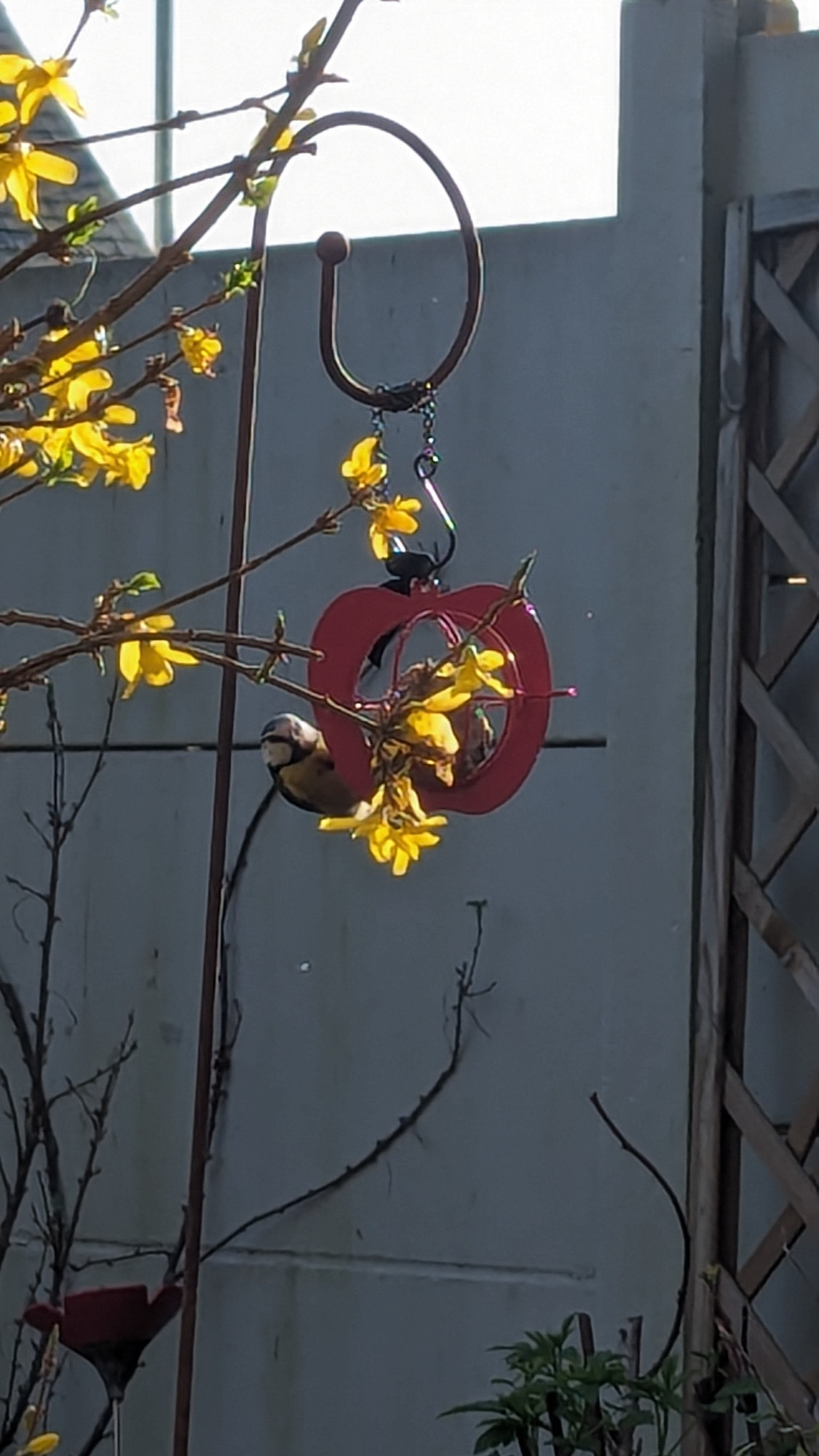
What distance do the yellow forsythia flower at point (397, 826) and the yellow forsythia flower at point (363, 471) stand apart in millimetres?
199

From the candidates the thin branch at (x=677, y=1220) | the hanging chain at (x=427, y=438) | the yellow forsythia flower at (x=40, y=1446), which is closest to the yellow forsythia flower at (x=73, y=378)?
the hanging chain at (x=427, y=438)

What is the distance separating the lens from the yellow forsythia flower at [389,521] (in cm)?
125

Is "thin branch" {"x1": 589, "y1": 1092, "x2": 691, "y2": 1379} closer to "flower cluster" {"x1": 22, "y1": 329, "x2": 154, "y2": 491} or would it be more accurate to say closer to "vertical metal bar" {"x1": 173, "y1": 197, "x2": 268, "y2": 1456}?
"vertical metal bar" {"x1": 173, "y1": 197, "x2": 268, "y2": 1456}

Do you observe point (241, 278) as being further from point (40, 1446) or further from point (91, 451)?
point (40, 1446)

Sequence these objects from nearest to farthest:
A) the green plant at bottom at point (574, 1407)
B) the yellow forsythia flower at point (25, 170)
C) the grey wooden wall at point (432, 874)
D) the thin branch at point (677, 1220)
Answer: the yellow forsythia flower at point (25, 170)
the green plant at bottom at point (574, 1407)
the thin branch at point (677, 1220)
the grey wooden wall at point (432, 874)

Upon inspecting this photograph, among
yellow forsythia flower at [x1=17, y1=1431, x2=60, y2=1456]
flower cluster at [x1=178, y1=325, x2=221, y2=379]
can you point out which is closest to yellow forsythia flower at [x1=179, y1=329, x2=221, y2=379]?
→ flower cluster at [x1=178, y1=325, x2=221, y2=379]

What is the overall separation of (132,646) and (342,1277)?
201 centimetres

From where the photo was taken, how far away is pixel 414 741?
105cm

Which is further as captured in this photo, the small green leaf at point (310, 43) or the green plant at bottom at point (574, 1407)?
the green plant at bottom at point (574, 1407)

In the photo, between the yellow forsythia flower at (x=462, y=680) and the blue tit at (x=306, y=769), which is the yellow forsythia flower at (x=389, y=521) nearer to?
the yellow forsythia flower at (x=462, y=680)

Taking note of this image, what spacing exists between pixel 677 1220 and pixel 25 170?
194 centimetres

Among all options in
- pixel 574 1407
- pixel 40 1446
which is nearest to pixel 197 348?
pixel 40 1446

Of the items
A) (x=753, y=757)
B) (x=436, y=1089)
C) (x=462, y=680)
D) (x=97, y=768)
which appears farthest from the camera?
(x=97, y=768)

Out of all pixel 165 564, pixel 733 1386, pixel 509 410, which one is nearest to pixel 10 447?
pixel 733 1386
